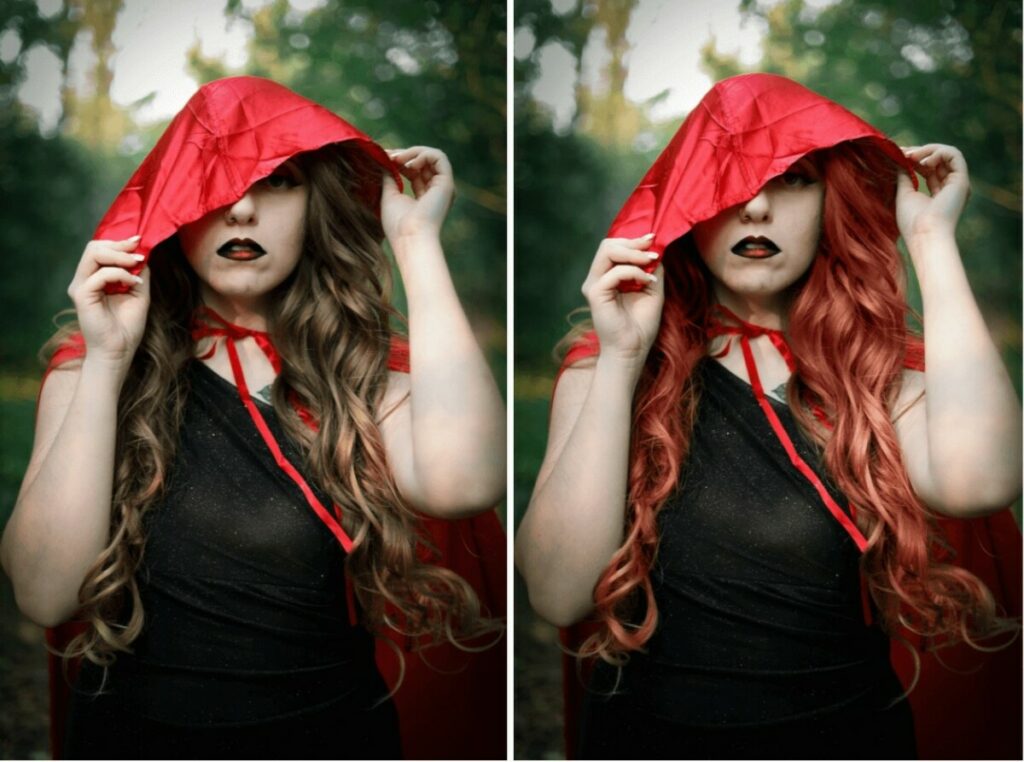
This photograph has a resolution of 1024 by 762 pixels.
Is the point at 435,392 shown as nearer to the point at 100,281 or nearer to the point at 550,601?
the point at 550,601

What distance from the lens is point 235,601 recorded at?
2193 mm

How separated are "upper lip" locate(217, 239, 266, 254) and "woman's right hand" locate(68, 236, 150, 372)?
0.40 feet

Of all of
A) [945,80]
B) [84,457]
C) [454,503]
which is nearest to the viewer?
[84,457]

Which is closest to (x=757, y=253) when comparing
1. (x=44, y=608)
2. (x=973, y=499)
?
(x=973, y=499)

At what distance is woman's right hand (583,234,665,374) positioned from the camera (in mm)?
2227

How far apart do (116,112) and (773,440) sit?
1165 millimetres

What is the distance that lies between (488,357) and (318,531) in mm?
407

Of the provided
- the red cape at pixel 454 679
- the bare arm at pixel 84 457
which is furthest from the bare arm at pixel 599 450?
the bare arm at pixel 84 457

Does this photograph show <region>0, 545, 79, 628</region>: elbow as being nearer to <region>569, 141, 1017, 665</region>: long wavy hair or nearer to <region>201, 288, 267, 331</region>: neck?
<region>201, 288, 267, 331</region>: neck

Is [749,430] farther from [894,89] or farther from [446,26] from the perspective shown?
[446,26]

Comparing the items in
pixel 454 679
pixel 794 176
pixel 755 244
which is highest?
pixel 794 176

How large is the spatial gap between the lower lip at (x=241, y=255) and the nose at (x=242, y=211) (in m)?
0.05

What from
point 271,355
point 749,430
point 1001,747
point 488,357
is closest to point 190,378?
point 271,355

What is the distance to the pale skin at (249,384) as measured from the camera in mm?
2143
